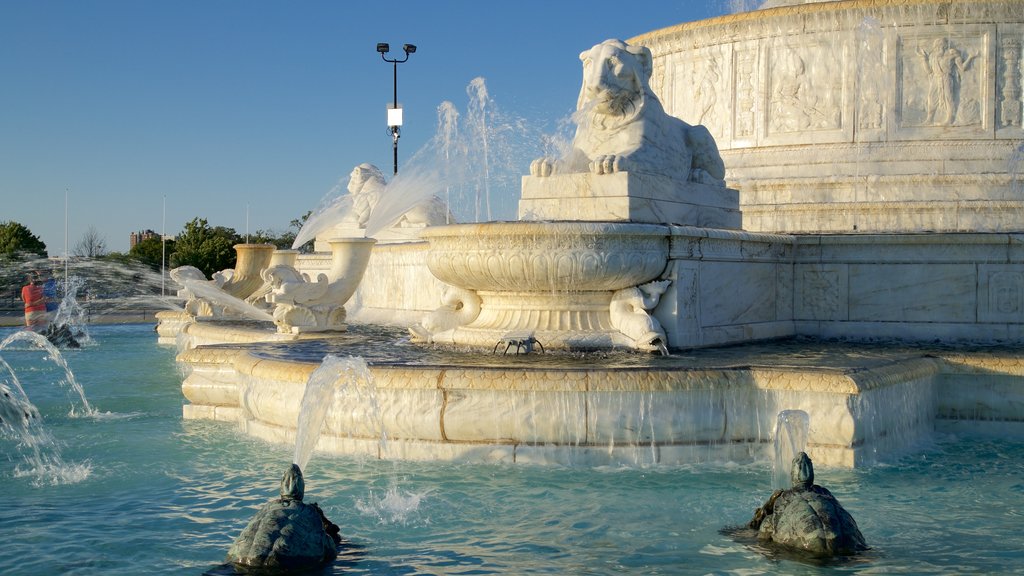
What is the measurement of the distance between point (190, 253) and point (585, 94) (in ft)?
95.8

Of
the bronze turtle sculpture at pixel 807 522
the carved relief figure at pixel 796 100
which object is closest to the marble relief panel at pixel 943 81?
the carved relief figure at pixel 796 100

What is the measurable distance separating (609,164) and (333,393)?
140 inches

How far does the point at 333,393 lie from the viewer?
22.2 feet

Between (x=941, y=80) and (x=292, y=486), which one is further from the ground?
(x=941, y=80)

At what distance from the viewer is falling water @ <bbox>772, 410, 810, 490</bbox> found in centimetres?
586

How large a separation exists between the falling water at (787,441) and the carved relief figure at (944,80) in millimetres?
9540

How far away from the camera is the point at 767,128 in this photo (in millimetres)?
15078

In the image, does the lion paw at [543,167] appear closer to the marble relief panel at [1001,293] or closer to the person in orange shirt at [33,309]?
the marble relief panel at [1001,293]

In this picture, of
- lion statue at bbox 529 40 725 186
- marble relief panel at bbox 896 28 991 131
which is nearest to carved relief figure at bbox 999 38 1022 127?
marble relief panel at bbox 896 28 991 131

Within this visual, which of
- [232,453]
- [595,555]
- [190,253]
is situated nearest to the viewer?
[595,555]

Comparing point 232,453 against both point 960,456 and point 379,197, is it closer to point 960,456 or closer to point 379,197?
point 960,456

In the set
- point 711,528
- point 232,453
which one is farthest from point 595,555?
point 232,453

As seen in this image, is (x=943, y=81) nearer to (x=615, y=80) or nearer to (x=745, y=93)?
(x=745, y=93)

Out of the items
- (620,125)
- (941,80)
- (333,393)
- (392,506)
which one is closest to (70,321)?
(620,125)
